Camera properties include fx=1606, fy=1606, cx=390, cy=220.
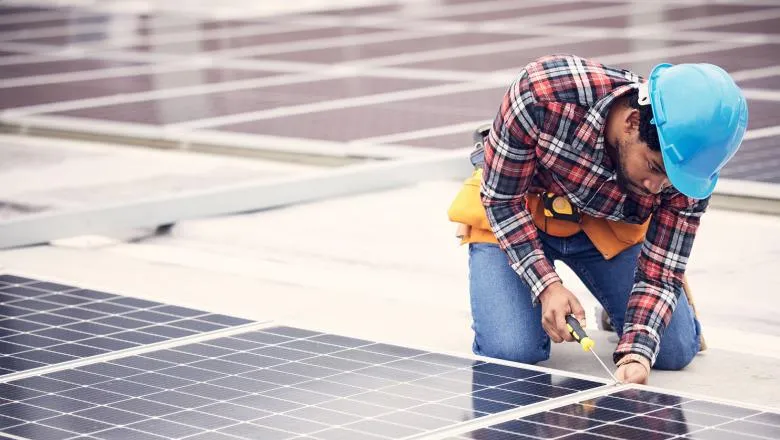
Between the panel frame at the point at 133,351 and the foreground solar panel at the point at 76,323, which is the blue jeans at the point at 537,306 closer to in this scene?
the panel frame at the point at 133,351

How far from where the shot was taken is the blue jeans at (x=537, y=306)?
20.5 ft

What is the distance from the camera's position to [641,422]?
5.36m

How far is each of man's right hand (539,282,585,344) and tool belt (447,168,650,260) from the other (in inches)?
14.3

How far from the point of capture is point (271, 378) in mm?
6012

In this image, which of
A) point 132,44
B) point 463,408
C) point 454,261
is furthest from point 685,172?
point 132,44

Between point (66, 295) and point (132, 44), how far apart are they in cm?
1196

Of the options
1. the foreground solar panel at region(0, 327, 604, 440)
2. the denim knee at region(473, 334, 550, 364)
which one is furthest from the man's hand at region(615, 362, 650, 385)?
the denim knee at region(473, 334, 550, 364)

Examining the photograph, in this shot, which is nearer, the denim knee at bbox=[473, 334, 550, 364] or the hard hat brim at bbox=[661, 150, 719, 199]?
the hard hat brim at bbox=[661, 150, 719, 199]

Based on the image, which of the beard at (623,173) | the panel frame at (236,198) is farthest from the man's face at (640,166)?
the panel frame at (236,198)

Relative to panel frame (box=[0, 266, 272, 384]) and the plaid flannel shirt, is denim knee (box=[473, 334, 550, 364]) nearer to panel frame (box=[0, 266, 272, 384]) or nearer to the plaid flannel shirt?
the plaid flannel shirt

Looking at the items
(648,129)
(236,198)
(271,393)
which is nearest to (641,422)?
(648,129)

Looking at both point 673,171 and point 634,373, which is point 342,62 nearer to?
point 634,373

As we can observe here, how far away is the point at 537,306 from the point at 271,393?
1.18 m

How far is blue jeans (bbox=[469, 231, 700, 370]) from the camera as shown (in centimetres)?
625
